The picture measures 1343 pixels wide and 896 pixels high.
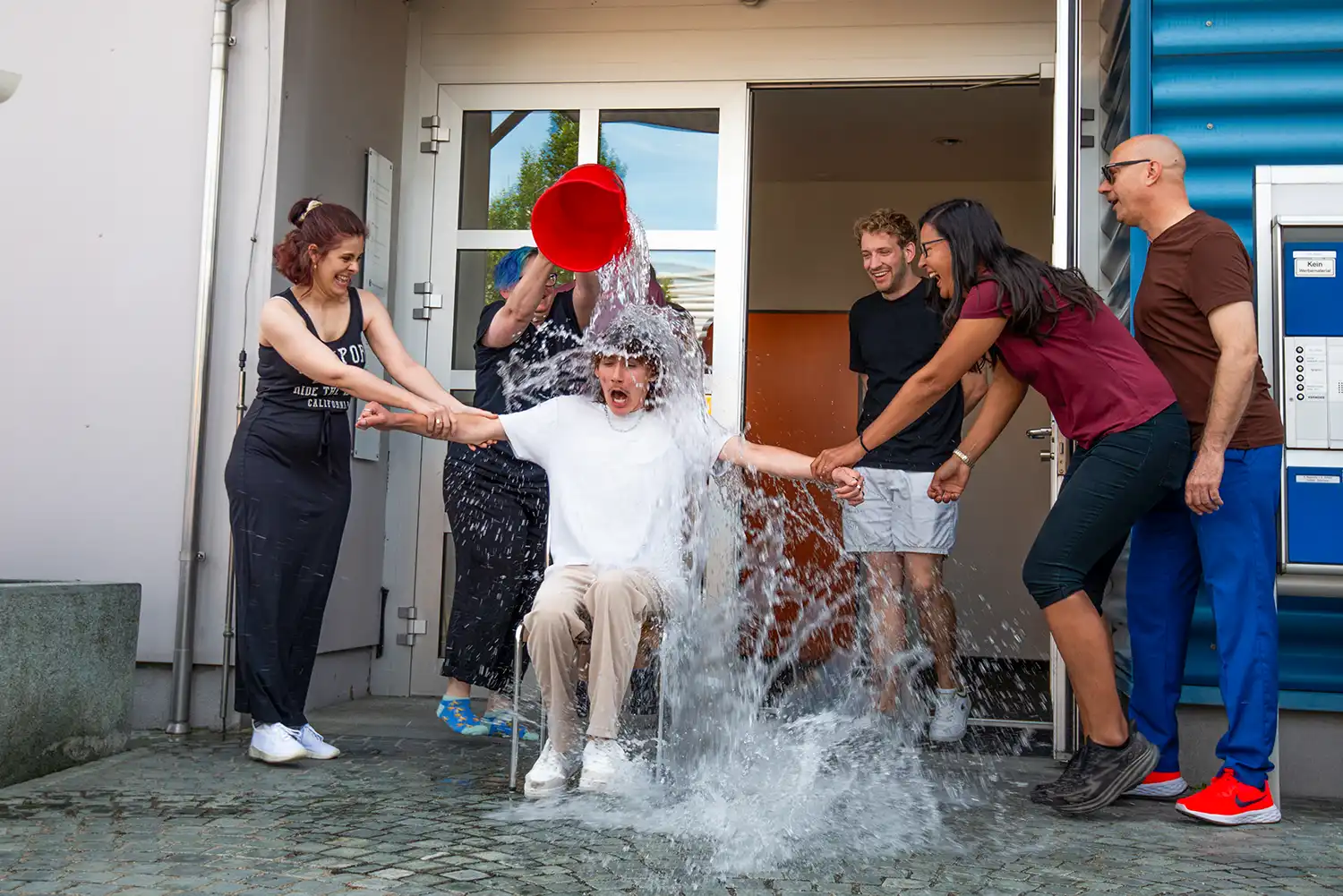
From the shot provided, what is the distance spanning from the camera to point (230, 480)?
410 cm

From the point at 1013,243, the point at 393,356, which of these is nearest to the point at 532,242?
the point at 393,356

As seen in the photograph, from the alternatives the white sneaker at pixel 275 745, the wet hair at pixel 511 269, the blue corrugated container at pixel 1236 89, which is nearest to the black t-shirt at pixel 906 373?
the blue corrugated container at pixel 1236 89

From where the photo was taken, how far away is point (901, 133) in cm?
807

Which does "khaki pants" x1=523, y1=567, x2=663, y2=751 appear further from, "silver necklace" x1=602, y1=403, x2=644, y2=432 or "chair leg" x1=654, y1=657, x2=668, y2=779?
"silver necklace" x1=602, y1=403, x2=644, y2=432

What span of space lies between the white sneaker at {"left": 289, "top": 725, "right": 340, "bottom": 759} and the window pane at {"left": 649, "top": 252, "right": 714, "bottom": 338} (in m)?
2.37

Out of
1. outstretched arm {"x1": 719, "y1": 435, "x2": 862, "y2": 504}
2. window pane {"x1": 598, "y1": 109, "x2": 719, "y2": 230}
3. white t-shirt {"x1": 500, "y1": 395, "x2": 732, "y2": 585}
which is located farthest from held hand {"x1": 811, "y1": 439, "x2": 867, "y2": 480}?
window pane {"x1": 598, "y1": 109, "x2": 719, "y2": 230}

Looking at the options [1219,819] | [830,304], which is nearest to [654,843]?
[1219,819]

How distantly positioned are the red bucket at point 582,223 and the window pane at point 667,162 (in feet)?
5.13

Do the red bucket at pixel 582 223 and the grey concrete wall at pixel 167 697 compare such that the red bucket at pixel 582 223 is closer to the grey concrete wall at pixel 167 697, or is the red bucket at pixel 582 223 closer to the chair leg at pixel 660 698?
the chair leg at pixel 660 698

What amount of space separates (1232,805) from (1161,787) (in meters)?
0.33

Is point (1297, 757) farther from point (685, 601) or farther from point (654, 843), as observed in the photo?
point (654, 843)

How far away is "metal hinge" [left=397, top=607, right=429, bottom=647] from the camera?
5680mm

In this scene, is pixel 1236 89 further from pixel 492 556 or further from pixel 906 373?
pixel 492 556

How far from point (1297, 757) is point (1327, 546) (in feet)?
2.40
